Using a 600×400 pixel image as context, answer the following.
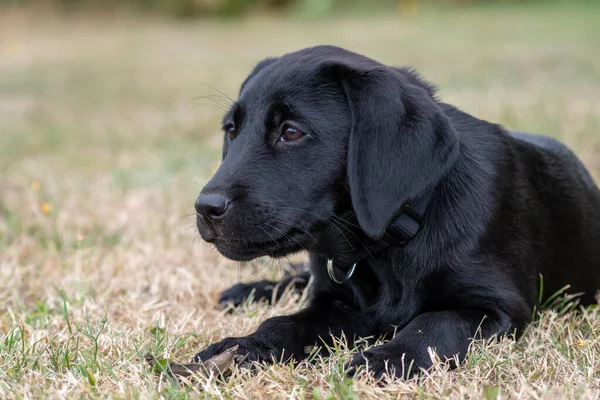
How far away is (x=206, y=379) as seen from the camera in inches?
89.0

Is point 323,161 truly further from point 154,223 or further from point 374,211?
point 154,223

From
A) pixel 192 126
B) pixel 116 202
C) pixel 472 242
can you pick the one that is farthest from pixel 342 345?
pixel 192 126

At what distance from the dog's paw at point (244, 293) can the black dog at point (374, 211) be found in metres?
0.48

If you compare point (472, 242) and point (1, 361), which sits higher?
point (472, 242)

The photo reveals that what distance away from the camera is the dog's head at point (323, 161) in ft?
8.40

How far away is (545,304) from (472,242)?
2.01ft

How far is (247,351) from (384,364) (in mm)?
464

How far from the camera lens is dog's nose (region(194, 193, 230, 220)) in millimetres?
2510

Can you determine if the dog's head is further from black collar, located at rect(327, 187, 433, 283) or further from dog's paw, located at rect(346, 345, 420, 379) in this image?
dog's paw, located at rect(346, 345, 420, 379)

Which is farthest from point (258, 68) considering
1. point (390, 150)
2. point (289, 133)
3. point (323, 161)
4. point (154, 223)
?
point (154, 223)

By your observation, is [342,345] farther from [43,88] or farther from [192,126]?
[43,88]

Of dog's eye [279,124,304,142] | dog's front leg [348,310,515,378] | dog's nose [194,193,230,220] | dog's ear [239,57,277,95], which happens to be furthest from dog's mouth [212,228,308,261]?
dog's ear [239,57,277,95]

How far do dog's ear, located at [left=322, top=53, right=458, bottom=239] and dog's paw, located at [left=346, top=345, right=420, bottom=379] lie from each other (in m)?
0.40

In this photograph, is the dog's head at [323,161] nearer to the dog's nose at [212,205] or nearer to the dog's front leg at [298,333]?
the dog's nose at [212,205]
